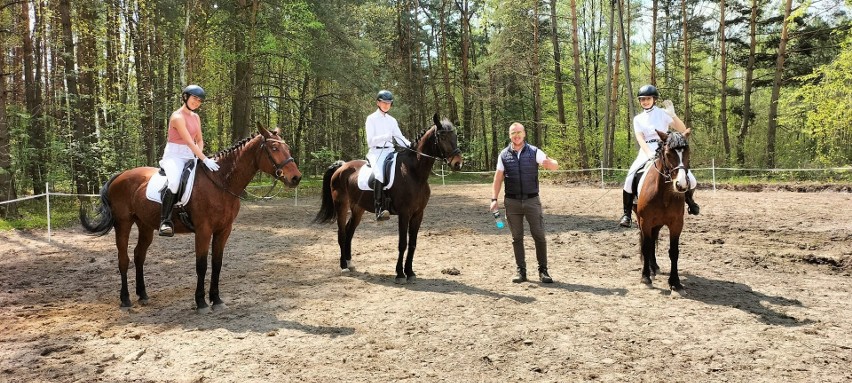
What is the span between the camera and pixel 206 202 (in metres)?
5.21

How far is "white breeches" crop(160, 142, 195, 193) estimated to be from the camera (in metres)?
5.21

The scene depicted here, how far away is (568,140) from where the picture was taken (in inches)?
976

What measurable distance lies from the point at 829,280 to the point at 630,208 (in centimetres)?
253

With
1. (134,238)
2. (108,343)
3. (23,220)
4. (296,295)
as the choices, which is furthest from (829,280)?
(23,220)

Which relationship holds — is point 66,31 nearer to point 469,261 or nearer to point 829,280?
point 469,261

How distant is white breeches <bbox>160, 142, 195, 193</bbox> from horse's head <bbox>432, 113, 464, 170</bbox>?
3.04m

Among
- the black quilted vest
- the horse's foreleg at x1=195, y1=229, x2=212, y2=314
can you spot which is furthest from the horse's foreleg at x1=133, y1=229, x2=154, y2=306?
the black quilted vest

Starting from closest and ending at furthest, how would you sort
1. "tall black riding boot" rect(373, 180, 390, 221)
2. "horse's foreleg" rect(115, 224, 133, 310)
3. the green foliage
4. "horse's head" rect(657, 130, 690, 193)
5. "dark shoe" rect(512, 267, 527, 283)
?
"horse's head" rect(657, 130, 690, 193), "horse's foreleg" rect(115, 224, 133, 310), "dark shoe" rect(512, 267, 527, 283), "tall black riding boot" rect(373, 180, 390, 221), the green foliage

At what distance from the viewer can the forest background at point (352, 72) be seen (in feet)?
49.0

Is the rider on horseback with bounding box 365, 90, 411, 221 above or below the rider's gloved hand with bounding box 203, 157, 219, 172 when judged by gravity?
above

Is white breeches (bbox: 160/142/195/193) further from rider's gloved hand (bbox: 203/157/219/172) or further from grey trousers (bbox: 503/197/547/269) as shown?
grey trousers (bbox: 503/197/547/269)

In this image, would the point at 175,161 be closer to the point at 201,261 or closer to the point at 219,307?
the point at 201,261

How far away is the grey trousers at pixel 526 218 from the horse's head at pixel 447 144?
868 millimetres

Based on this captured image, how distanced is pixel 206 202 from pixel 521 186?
3.77 metres
